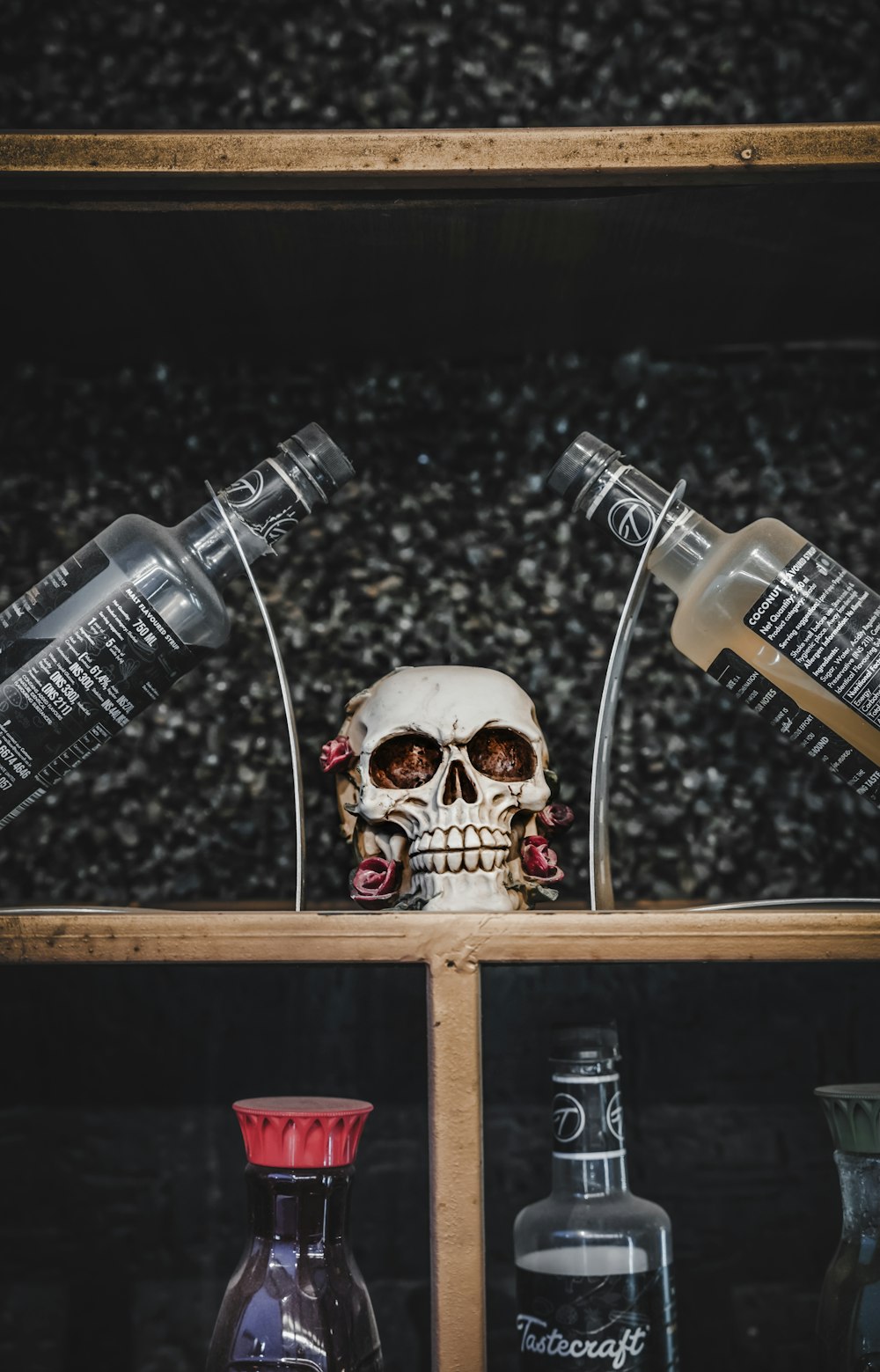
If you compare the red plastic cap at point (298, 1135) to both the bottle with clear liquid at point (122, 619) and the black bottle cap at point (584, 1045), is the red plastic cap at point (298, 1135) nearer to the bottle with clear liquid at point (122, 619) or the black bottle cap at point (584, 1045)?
the black bottle cap at point (584, 1045)

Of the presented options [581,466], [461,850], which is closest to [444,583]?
[581,466]

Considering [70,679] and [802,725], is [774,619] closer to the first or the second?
[802,725]

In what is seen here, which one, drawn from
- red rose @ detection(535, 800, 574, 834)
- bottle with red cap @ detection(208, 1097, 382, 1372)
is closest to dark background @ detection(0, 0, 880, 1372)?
red rose @ detection(535, 800, 574, 834)

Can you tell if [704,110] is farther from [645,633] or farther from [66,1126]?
[66,1126]

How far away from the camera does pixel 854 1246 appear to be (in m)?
0.81

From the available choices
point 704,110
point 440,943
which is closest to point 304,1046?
point 440,943

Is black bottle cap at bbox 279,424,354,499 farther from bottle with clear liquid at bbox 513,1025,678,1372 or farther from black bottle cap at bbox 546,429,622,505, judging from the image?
bottle with clear liquid at bbox 513,1025,678,1372

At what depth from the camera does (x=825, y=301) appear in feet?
3.37

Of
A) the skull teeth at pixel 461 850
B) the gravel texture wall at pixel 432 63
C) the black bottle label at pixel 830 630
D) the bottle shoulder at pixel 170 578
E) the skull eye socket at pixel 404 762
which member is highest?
the gravel texture wall at pixel 432 63

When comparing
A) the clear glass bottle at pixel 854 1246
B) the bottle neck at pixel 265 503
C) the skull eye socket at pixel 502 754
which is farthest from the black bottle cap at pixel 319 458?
the clear glass bottle at pixel 854 1246

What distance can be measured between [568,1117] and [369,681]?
415mm

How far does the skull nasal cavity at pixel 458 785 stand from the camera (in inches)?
32.9

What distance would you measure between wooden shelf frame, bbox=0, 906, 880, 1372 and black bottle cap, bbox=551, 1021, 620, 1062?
107mm

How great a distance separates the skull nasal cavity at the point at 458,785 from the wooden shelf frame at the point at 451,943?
Result: 0.38ft
